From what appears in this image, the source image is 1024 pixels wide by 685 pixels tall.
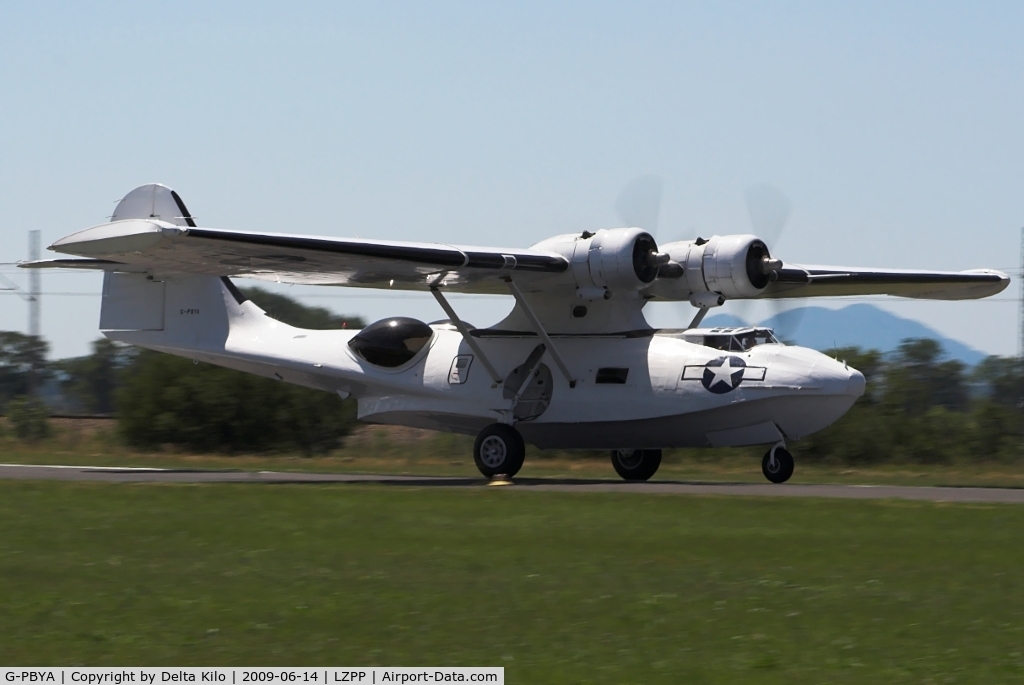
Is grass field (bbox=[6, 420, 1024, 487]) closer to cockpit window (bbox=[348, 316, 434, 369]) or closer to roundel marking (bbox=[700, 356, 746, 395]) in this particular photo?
cockpit window (bbox=[348, 316, 434, 369])

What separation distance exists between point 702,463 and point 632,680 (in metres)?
24.6

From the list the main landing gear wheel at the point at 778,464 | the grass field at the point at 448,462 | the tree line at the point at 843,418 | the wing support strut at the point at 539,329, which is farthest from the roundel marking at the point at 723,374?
the tree line at the point at 843,418

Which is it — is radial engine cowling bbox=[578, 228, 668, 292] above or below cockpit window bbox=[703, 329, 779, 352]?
above

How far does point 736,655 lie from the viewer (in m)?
8.15

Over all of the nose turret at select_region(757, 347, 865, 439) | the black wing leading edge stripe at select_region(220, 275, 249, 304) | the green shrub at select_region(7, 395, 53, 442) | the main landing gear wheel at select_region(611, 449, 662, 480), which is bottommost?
the green shrub at select_region(7, 395, 53, 442)

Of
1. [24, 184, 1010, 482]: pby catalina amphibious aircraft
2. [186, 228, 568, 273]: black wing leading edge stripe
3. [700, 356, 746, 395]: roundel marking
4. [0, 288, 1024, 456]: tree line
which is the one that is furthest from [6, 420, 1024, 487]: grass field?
[186, 228, 568, 273]: black wing leading edge stripe

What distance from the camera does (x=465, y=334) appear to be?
78.3ft

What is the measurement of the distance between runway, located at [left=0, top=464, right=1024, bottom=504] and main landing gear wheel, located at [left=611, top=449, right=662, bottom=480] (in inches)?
68.4

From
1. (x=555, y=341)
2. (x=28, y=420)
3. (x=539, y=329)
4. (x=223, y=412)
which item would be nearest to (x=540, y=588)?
(x=539, y=329)

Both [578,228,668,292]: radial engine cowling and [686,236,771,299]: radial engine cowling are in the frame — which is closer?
[578,228,668,292]: radial engine cowling

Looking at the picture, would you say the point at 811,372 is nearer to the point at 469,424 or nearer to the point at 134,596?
the point at 469,424

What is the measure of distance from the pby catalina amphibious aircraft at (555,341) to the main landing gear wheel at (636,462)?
3 cm

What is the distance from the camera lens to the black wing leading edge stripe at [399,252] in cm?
1934

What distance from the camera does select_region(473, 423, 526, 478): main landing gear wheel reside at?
75.8 ft
